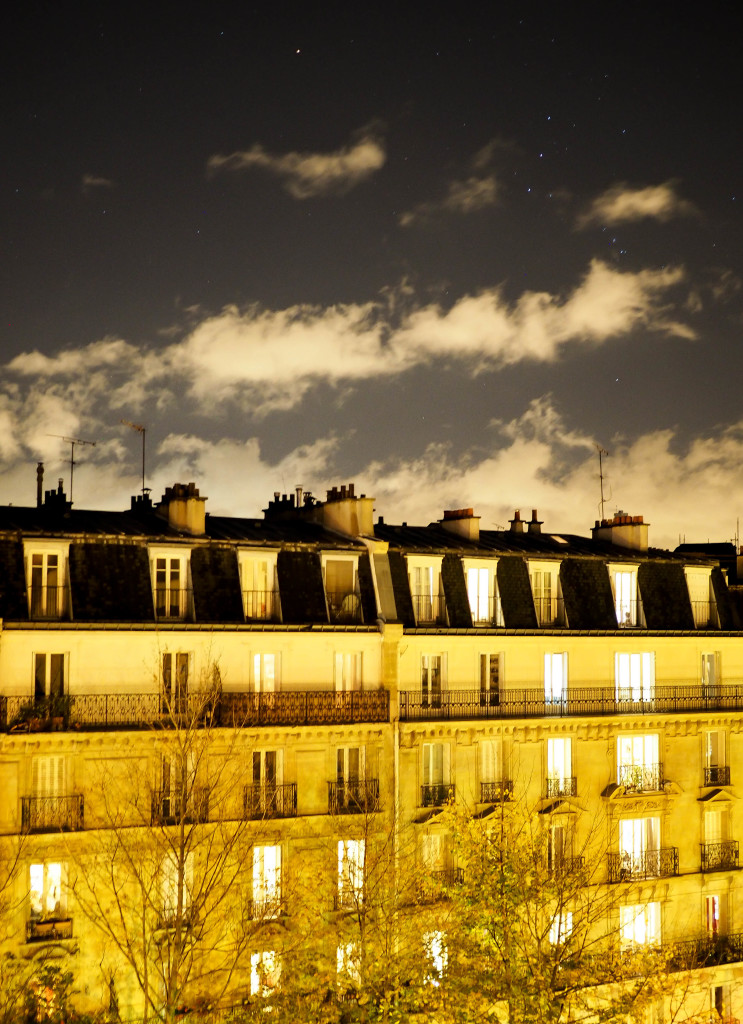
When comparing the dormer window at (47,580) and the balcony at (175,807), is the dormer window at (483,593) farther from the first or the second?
the dormer window at (47,580)

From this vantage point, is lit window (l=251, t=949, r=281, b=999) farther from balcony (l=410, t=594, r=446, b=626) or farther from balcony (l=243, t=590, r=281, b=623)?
balcony (l=410, t=594, r=446, b=626)

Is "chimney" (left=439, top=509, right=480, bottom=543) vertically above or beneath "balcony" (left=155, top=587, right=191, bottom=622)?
above

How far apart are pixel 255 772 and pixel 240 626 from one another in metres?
4.33

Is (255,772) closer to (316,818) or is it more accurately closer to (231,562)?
(316,818)

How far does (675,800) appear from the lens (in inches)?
1859

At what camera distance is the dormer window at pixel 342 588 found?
137 feet

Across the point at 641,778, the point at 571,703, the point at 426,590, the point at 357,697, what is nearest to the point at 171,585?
the point at 357,697

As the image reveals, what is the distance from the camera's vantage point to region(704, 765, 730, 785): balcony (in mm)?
48438

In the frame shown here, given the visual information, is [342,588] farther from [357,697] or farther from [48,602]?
[48,602]

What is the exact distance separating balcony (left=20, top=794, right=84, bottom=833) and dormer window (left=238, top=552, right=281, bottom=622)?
24.5ft

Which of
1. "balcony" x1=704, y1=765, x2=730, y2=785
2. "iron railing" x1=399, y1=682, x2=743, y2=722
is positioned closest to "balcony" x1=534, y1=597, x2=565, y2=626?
"iron railing" x1=399, y1=682, x2=743, y2=722

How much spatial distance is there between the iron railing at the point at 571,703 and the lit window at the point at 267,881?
583cm

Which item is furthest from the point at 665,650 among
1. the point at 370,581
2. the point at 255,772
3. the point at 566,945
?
the point at 566,945

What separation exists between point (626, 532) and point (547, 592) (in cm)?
663
